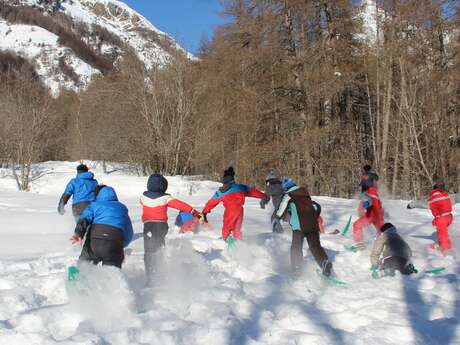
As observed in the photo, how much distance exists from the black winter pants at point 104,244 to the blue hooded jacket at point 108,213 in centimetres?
6

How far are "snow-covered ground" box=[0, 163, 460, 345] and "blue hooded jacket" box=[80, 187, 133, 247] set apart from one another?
50 centimetres

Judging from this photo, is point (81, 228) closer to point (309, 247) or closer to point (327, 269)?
point (309, 247)

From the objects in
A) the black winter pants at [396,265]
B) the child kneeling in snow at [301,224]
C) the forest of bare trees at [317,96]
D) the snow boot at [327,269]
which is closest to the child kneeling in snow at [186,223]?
the child kneeling in snow at [301,224]

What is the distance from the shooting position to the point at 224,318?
14.6ft

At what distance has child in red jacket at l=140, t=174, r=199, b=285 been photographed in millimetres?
5836

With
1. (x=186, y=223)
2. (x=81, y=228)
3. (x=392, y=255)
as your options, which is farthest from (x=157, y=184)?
(x=186, y=223)

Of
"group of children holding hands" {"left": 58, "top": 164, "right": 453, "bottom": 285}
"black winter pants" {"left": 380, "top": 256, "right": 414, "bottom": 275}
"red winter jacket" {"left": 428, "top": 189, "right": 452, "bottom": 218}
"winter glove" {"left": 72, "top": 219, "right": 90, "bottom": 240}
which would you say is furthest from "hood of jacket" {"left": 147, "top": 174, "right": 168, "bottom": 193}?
"red winter jacket" {"left": 428, "top": 189, "right": 452, "bottom": 218}

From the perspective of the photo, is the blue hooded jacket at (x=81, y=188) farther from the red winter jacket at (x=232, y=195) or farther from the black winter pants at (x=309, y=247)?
the black winter pants at (x=309, y=247)

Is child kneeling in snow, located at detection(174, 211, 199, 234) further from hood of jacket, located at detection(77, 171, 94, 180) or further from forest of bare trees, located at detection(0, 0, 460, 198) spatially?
forest of bare trees, located at detection(0, 0, 460, 198)

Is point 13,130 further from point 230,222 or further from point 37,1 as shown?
point 37,1

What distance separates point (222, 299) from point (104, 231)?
5.03 feet

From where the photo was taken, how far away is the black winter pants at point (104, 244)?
487 cm

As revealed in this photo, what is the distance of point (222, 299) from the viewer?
515cm

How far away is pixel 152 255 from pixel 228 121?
16.4m
